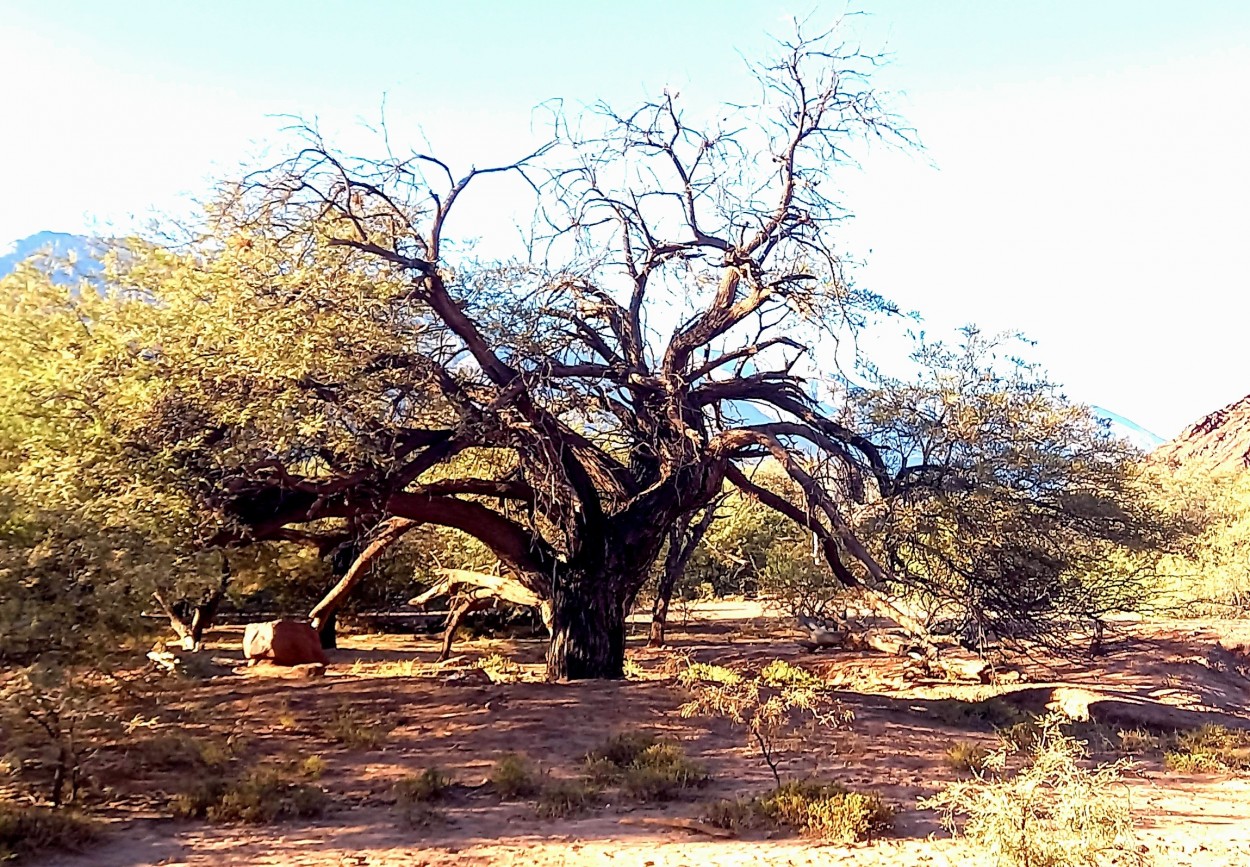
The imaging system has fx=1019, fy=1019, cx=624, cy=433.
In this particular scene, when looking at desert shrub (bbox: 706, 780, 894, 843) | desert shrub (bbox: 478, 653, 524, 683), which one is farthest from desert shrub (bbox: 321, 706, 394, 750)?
desert shrub (bbox: 706, 780, 894, 843)

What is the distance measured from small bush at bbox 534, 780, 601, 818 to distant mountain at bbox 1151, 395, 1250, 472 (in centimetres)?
5950

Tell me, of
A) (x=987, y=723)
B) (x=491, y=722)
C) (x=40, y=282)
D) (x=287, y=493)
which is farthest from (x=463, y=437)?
(x=987, y=723)

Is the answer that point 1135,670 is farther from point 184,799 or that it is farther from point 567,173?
point 184,799

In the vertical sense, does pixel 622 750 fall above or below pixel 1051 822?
below

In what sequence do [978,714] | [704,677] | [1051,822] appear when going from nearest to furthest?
[1051,822] → [978,714] → [704,677]

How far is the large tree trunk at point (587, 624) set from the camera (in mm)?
13156

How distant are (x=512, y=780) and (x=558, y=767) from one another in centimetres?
92

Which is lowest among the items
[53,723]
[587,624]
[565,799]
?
[565,799]

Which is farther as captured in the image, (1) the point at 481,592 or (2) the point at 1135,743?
(1) the point at 481,592

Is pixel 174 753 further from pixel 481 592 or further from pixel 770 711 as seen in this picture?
pixel 481 592

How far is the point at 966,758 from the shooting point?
988 centimetres

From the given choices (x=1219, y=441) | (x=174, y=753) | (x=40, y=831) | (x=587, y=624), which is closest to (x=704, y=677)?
(x=587, y=624)

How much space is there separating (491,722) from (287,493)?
354 centimetres

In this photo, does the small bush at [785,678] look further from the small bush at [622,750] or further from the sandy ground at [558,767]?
the small bush at [622,750]
